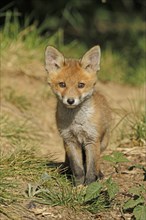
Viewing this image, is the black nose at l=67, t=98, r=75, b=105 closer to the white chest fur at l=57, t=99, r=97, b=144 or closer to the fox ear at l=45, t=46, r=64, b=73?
the white chest fur at l=57, t=99, r=97, b=144

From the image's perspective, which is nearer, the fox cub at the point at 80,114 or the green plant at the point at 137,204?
the green plant at the point at 137,204

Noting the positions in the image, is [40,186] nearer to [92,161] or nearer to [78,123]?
[92,161]

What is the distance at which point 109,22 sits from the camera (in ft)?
53.3

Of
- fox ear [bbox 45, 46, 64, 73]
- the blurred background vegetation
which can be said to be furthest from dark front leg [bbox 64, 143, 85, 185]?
the blurred background vegetation

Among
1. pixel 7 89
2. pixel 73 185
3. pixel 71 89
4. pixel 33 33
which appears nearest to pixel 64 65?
pixel 71 89

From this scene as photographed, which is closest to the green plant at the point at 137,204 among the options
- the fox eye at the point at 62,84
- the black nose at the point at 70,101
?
the black nose at the point at 70,101

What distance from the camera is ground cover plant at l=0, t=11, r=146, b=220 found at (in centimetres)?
510

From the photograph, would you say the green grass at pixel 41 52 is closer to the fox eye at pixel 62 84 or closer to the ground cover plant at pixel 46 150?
the ground cover plant at pixel 46 150

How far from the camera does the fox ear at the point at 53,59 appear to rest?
5.84 m

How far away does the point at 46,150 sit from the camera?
7211 mm

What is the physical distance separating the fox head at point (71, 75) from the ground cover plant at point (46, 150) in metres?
0.63

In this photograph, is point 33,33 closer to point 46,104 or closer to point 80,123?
point 46,104

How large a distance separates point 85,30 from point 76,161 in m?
9.12

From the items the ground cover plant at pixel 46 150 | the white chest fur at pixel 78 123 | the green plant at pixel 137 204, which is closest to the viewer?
the green plant at pixel 137 204
